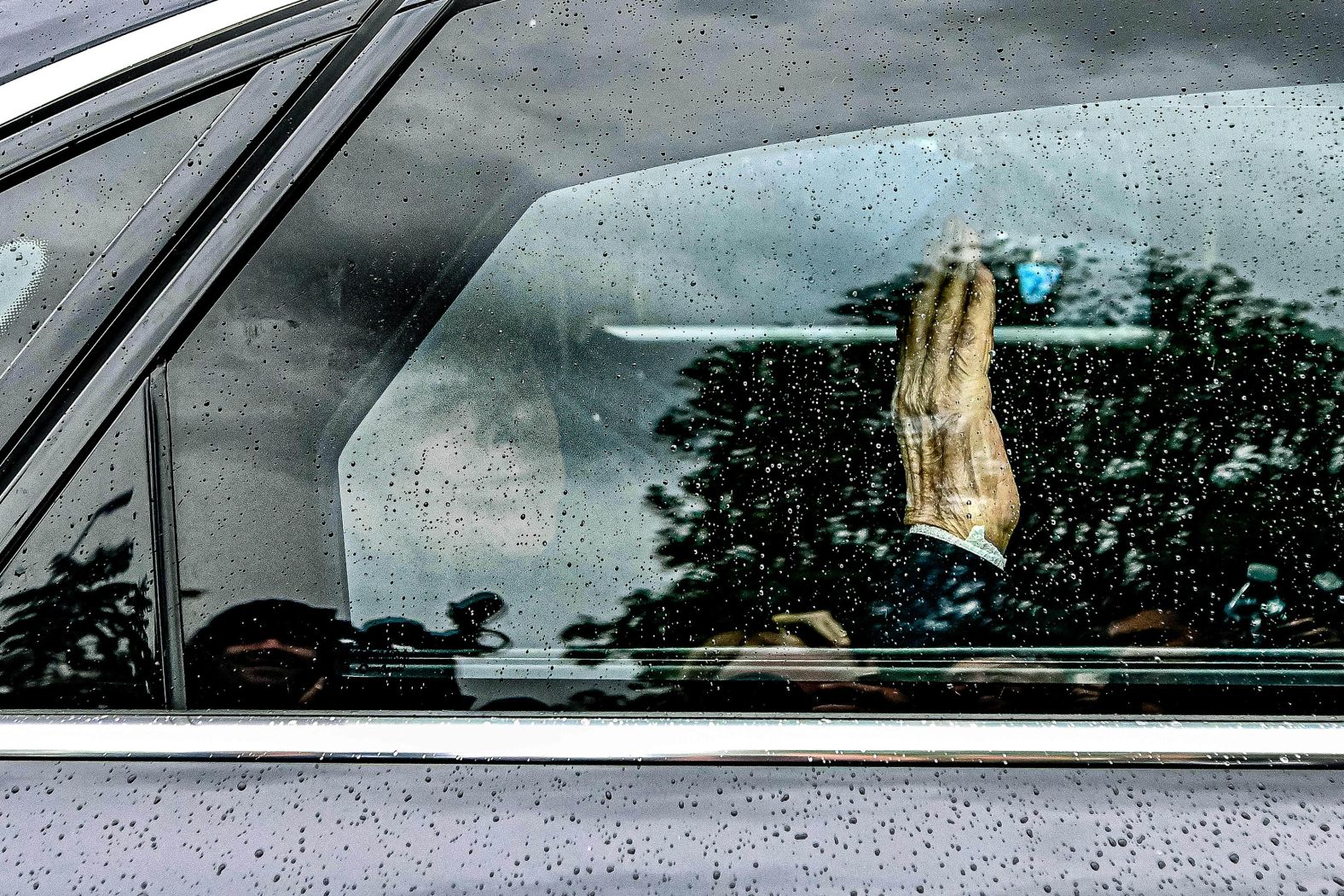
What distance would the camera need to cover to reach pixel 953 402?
115 centimetres

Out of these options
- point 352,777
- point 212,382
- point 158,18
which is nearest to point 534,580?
point 352,777

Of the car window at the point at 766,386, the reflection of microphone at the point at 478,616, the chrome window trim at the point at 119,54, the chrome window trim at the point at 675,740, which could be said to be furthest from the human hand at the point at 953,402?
the chrome window trim at the point at 119,54

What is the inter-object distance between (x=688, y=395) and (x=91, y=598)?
76 cm

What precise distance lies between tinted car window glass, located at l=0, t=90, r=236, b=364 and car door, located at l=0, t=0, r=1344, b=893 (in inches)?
3.4

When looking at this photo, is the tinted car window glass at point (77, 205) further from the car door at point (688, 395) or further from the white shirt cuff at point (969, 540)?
the white shirt cuff at point (969, 540)

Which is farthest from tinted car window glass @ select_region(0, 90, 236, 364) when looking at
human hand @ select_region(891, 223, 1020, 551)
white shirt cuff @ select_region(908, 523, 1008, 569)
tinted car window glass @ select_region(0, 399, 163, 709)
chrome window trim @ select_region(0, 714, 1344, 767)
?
white shirt cuff @ select_region(908, 523, 1008, 569)

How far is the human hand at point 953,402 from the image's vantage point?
1.14 meters

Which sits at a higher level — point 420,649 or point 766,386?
point 766,386

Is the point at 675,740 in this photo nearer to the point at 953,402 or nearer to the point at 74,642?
the point at 953,402

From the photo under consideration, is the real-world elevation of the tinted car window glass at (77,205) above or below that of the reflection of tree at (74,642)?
above

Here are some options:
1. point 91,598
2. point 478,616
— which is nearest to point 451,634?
point 478,616

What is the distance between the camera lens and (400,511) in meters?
1.13

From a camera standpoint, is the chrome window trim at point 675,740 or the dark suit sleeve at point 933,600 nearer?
the chrome window trim at point 675,740

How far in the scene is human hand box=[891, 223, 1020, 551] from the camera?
1138mm
